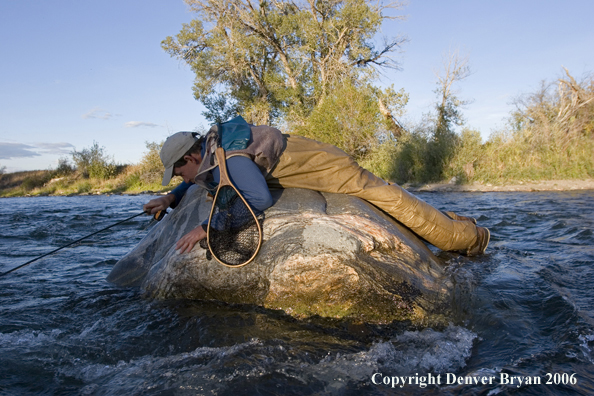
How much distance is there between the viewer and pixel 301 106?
1234 inches

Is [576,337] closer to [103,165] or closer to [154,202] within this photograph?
[154,202]

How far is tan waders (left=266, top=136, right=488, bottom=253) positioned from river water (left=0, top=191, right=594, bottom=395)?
0.54 meters

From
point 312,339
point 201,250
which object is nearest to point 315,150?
point 201,250

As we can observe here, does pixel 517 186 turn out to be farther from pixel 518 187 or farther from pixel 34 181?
pixel 34 181

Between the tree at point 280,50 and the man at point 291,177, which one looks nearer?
the man at point 291,177

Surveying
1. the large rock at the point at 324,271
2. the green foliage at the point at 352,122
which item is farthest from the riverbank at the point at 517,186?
the large rock at the point at 324,271

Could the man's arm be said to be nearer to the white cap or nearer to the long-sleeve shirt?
the long-sleeve shirt

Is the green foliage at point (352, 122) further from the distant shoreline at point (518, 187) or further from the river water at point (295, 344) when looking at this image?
the river water at point (295, 344)

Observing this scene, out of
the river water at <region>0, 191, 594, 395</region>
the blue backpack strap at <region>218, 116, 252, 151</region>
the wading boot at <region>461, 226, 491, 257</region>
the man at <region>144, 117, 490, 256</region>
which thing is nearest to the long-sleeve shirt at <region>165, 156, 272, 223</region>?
the man at <region>144, 117, 490, 256</region>

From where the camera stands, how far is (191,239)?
3850 millimetres

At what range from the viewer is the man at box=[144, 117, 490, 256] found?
3725 mm

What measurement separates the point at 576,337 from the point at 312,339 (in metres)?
1.91

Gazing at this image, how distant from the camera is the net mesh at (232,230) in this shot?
3.66m

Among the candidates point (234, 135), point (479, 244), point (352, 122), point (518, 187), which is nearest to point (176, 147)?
point (234, 135)
